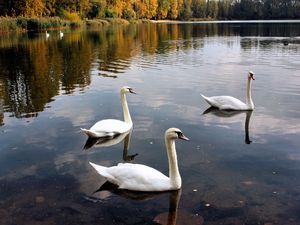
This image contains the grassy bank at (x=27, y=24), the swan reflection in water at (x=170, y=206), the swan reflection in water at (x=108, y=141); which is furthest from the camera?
the grassy bank at (x=27, y=24)

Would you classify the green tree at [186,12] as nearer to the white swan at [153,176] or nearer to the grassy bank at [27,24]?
the grassy bank at [27,24]

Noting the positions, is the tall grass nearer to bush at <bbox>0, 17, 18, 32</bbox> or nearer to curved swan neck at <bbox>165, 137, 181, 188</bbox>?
bush at <bbox>0, 17, 18, 32</bbox>

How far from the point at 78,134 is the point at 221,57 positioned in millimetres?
19287

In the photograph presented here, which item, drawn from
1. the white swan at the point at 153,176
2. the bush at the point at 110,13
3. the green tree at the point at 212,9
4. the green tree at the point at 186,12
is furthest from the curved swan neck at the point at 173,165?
the green tree at the point at 212,9

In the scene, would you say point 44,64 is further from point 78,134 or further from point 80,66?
point 78,134

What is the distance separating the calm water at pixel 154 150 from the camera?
642cm

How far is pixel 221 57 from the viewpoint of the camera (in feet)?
90.9

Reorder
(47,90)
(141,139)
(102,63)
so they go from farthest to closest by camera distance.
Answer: (102,63)
(47,90)
(141,139)

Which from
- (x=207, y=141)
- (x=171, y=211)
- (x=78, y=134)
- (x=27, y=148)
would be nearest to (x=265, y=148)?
(x=207, y=141)

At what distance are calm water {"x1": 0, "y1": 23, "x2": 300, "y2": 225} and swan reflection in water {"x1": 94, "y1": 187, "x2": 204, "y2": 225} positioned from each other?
2cm

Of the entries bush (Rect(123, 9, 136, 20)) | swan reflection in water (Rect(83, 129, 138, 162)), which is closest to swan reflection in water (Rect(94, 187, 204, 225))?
swan reflection in water (Rect(83, 129, 138, 162))

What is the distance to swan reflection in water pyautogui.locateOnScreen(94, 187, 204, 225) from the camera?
20.0 ft

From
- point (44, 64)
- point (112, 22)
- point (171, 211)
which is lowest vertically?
point (171, 211)

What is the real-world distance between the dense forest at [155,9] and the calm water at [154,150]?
176ft
